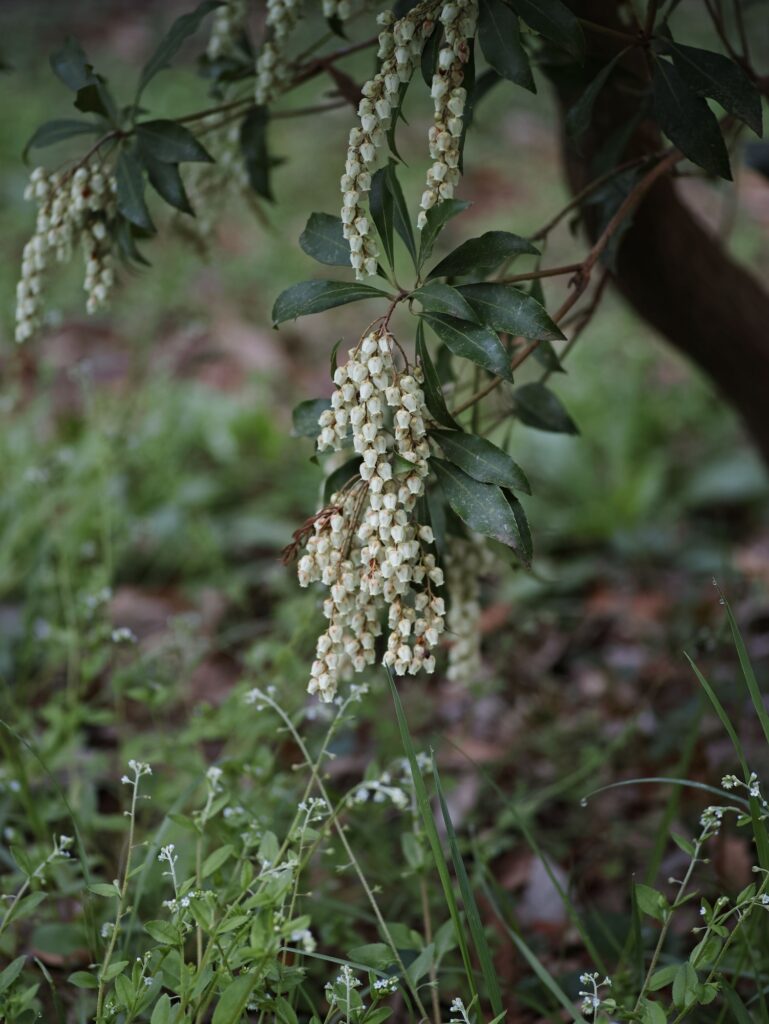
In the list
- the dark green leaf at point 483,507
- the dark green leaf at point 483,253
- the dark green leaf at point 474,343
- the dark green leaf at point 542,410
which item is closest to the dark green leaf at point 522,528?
the dark green leaf at point 483,507

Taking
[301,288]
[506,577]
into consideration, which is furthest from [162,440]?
[301,288]

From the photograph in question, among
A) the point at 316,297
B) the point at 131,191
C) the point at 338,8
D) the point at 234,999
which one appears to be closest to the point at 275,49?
the point at 338,8

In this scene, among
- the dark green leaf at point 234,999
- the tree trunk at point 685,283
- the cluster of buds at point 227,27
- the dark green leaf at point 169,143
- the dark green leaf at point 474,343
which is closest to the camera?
the dark green leaf at point 234,999

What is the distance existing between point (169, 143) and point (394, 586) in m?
0.60

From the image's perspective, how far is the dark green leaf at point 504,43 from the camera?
1.02 metres

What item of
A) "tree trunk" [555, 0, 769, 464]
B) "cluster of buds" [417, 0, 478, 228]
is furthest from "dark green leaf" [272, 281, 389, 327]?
"tree trunk" [555, 0, 769, 464]

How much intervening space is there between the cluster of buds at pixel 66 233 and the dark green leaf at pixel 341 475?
33 centimetres

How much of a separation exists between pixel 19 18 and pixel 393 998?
18.4 ft

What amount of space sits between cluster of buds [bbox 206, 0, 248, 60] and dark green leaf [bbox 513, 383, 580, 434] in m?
0.59

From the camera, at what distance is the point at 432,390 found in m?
1.05

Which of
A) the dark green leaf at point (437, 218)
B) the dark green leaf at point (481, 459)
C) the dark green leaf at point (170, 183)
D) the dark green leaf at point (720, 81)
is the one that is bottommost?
the dark green leaf at point (481, 459)

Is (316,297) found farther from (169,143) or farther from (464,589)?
(464,589)

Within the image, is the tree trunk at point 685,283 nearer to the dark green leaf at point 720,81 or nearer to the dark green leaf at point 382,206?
the dark green leaf at point 720,81

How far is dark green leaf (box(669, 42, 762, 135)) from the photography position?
1083mm
